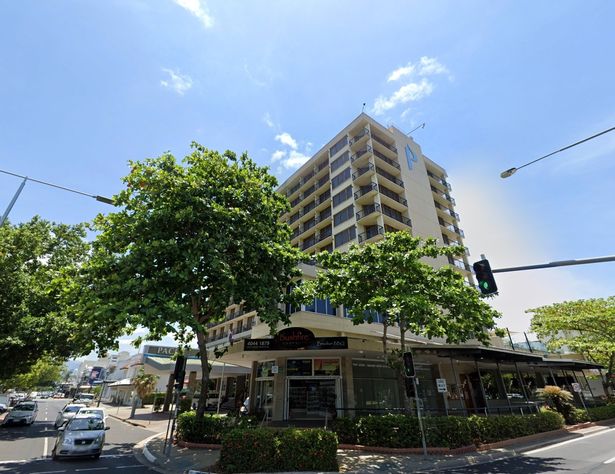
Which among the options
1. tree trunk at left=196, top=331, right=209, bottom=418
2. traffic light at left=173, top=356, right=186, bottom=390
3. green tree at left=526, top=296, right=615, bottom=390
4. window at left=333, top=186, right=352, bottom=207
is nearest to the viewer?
traffic light at left=173, top=356, right=186, bottom=390

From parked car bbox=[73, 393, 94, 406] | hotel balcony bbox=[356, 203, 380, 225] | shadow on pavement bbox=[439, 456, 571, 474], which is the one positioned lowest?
shadow on pavement bbox=[439, 456, 571, 474]

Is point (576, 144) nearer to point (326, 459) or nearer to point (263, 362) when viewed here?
point (326, 459)

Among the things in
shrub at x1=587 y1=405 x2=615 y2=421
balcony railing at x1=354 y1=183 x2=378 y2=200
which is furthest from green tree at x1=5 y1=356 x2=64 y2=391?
shrub at x1=587 y1=405 x2=615 y2=421

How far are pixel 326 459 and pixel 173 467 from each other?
17.2 ft

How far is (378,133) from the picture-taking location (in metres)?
43.8

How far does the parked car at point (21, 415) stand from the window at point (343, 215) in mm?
32252

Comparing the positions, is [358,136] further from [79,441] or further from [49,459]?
[49,459]

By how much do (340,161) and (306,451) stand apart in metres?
37.5

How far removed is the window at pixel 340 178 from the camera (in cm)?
4172

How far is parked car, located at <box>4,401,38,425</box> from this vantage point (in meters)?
23.7

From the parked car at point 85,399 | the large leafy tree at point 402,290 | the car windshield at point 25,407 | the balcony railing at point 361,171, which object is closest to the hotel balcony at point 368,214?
the balcony railing at point 361,171

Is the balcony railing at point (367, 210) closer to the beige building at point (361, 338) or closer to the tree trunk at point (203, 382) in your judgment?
the beige building at point (361, 338)

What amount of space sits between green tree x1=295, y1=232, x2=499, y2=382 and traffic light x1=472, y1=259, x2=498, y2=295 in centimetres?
245

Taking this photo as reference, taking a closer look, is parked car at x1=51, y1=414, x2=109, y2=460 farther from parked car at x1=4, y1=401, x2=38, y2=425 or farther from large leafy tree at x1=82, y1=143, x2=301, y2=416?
parked car at x1=4, y1=401, x2=38, y2=425
